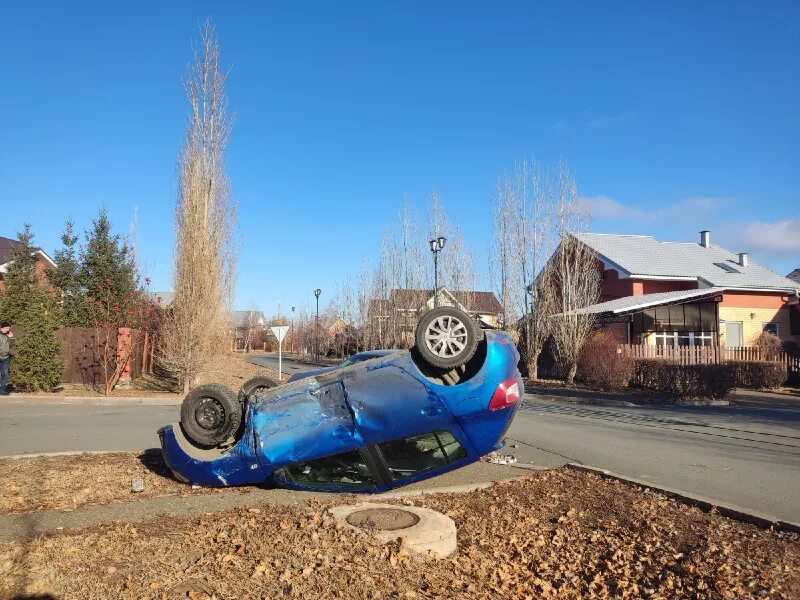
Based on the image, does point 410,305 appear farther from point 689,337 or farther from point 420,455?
point 420,455

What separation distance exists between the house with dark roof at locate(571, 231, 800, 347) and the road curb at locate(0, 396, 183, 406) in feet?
59.5

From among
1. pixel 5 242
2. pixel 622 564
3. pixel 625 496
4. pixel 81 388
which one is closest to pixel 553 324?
pixel 81 388

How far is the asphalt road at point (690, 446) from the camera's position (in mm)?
7172

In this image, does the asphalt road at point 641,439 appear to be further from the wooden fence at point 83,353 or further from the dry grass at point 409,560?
the wooden fence at point 83,353

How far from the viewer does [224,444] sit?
6371mm

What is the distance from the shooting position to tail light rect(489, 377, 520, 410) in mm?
5777

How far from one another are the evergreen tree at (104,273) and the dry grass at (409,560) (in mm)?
19535

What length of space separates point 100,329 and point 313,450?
702 inches

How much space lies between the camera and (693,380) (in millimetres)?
19156

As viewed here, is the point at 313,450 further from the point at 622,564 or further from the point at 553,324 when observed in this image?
the point at 553,324

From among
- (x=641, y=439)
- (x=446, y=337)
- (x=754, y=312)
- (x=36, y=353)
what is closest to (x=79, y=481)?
(x=446, y=337)

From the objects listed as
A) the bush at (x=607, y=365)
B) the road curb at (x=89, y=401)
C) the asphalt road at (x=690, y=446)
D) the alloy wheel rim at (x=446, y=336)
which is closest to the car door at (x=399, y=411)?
the alloy wheel rim at (x=446, y=336)

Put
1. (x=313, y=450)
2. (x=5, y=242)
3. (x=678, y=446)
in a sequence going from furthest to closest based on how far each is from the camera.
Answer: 1. (x=5, y=242)
2. (x=678, y=446)
3. (x=313, y=450)

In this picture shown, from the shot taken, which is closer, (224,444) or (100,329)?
(224,444)
